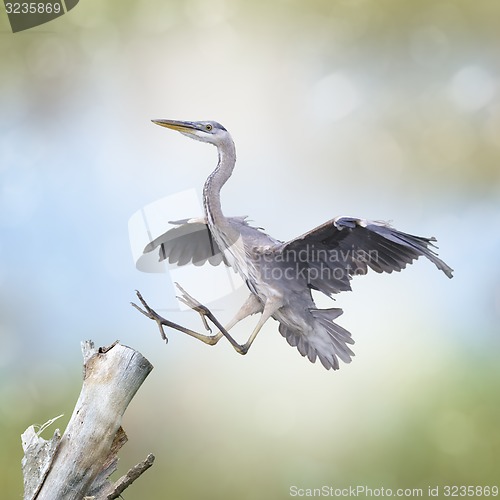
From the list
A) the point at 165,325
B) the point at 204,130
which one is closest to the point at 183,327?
the point at 165,325

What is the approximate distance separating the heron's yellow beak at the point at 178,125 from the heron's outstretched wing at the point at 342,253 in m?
0.76

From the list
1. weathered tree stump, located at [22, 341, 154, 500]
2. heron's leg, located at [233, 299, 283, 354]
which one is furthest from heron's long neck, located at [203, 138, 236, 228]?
weathered tree stump, located at [22, 341, 154, 500]

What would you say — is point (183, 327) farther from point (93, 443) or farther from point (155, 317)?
point (93, 443)

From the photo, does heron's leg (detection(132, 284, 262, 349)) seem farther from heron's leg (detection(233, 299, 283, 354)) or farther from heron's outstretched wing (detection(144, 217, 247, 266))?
heron's outstretched wing (detection(144, 217, 247, 266))

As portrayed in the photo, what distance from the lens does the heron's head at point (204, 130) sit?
3543mm

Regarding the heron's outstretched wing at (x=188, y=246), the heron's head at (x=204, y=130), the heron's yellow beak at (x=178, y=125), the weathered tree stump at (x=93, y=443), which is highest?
the heron's yellow beak at (x=178, y=125)

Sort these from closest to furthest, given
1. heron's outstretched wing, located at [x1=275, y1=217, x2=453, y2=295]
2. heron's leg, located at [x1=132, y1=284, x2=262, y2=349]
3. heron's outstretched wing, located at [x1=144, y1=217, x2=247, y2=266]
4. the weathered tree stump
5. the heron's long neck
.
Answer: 1. the weathered tree stump
2. heron's outstretched wing, located at [x1=275, y1=217, x2=453, y2=295]
3. heron's leg, located at [x1=132, y1=284, x2=262, y2=349]
4. the heron's long neck
5. heron's outstretched wing, located at [x1=144, y1=217, x2=247, y2=266]

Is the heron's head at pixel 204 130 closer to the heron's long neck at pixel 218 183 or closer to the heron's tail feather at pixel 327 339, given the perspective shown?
the heron's long neck at pixel 218 183

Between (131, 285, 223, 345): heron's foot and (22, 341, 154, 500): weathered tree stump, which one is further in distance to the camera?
(131, 285, 223, 345): heron's foot

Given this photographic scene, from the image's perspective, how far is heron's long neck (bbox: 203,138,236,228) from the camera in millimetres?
3494

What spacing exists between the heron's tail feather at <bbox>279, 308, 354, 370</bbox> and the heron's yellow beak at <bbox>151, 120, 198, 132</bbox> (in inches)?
43.5

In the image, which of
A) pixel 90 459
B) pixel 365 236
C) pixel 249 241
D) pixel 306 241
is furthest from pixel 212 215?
pixel 90 459

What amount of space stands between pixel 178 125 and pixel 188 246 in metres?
0.72

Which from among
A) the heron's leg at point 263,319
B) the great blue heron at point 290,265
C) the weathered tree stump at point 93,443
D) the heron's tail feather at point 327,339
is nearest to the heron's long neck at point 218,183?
the great blue heron at point 290,265
